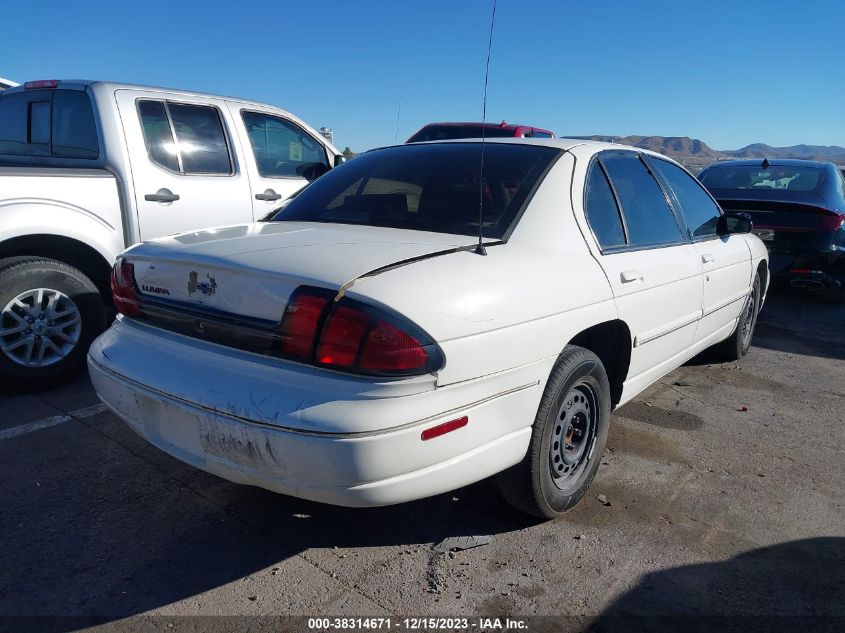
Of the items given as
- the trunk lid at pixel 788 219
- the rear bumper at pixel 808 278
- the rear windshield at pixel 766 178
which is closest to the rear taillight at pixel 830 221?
the trunk lid at pixel 788 219

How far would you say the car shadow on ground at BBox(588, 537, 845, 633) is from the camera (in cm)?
237

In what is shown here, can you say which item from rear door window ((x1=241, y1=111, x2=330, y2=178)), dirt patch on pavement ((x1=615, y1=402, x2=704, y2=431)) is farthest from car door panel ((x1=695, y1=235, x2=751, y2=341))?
rear door window ((x1=241, y1=111, x2=330, y2=178))

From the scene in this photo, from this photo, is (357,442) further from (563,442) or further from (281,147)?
(281,147)

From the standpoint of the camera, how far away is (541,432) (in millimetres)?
2654

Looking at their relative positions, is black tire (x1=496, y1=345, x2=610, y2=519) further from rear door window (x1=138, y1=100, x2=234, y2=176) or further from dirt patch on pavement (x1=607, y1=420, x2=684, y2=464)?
rear door window (x1=138, y1=100, x2=234, y2=176)

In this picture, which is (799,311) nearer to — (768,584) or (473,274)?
(768,584)

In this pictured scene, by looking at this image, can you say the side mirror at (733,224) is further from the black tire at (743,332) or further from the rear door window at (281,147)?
the rear door window at (281,147)

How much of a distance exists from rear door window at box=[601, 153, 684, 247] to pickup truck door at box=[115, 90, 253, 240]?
9.67 ft

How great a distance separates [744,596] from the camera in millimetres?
2523

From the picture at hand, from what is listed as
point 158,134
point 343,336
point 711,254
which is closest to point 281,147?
point 158,134

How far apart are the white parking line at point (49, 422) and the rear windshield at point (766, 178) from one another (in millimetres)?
6870

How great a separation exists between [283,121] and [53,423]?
125 inches

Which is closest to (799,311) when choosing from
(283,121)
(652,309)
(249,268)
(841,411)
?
(841,411)

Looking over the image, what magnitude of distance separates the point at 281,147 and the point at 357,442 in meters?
4.28
